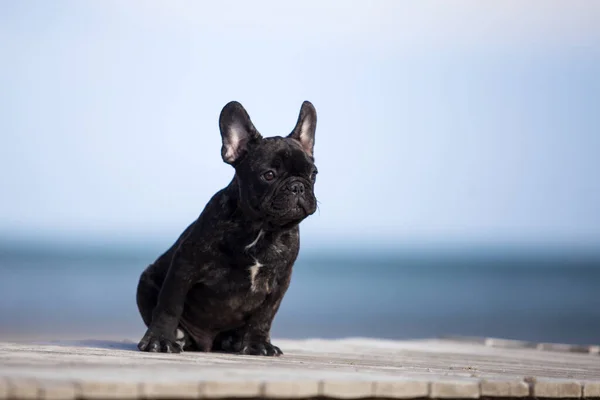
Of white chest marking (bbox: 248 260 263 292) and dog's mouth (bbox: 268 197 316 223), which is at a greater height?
dog's mouth (bbox: 268 197 316 223)

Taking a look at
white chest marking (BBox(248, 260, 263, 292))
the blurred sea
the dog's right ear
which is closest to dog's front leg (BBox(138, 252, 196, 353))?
white chest marking (BBox(248, 260, 263, 292))

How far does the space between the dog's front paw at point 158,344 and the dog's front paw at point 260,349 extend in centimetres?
50

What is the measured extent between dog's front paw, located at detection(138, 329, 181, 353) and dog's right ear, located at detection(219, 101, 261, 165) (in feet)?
4.11

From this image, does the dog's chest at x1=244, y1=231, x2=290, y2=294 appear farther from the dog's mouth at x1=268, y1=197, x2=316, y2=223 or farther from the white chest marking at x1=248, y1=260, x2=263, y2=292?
the dog's mouth at x1=268, y1=197, x2=316, y2=223

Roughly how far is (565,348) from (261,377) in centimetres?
683

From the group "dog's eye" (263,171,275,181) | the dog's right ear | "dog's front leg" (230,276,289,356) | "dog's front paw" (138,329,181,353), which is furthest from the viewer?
the dog's right ear

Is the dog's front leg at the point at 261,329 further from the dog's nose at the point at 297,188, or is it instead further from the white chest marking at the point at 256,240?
the dog's nose at the point at 297,188

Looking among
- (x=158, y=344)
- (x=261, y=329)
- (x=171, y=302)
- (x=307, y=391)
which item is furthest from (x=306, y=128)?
(x=307, y=391)

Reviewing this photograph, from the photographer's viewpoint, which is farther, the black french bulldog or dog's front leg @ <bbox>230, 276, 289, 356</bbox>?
dog's front leg @ <bbox>230, 276, 289, 356</bbox>

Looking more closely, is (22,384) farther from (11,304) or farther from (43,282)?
(43,282)

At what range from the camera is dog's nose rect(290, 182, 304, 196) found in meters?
7.31

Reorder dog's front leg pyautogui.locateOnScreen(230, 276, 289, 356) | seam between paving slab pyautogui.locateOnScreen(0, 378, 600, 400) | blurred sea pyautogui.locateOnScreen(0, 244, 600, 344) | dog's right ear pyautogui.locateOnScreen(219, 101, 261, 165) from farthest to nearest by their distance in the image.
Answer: blurred sea pyautogui.locateOnScreen(0, 244, 600, 344), dog's right ear pyautogui.locateOnScreen(219, 101, 261, 165), dog's front leg pyautogui.locateOnScreen(230, 276, 289, 356), seam between paving slab pyautogui.locateOnScreen(0, 378, 600, 400)

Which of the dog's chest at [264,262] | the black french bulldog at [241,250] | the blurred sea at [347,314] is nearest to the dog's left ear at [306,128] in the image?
the black french bulldog at [241,250]

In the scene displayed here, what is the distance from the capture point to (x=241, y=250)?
7.48m
